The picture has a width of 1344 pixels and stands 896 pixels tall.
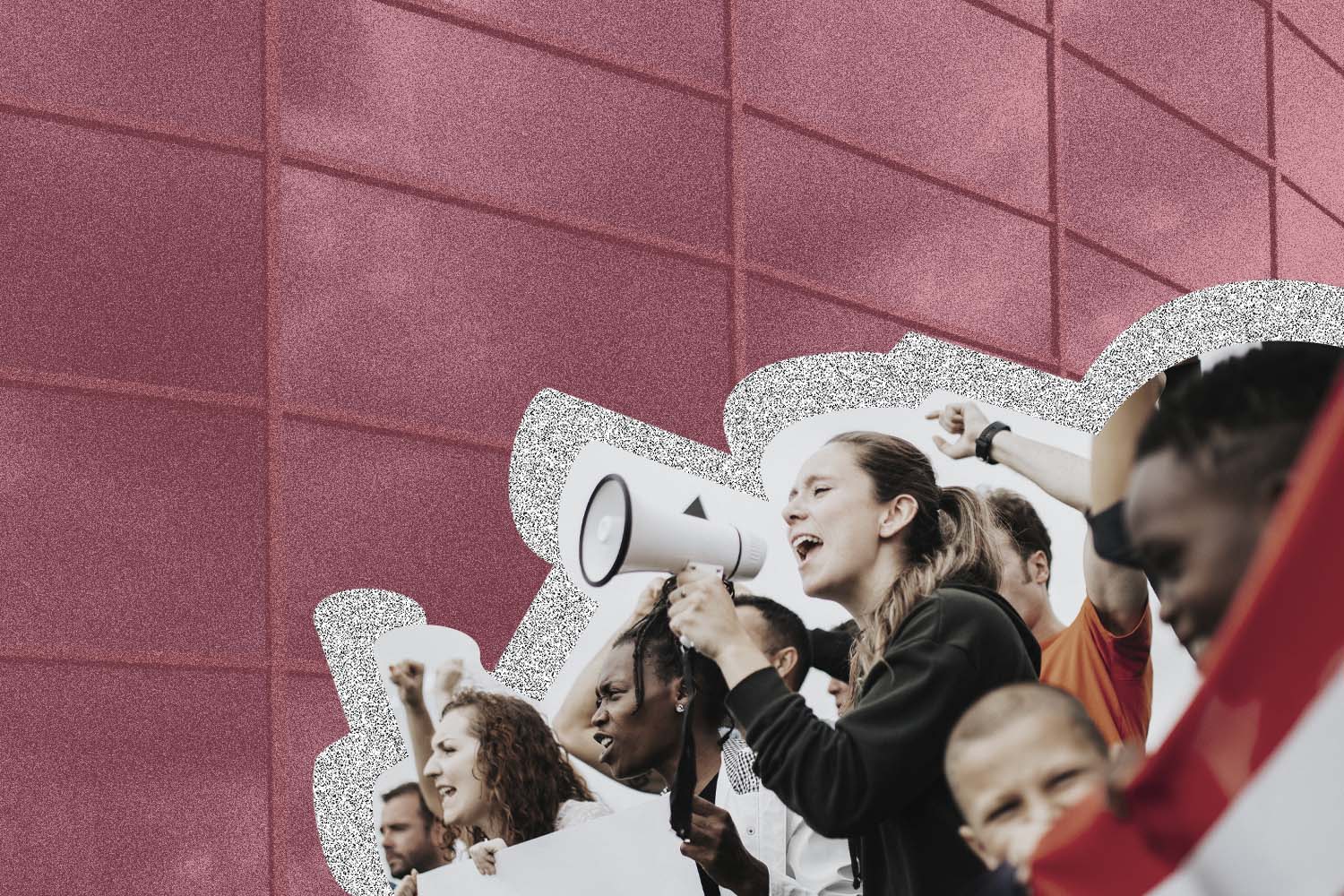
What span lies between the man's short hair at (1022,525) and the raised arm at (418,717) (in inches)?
48.8

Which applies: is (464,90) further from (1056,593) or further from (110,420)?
(1056,593)

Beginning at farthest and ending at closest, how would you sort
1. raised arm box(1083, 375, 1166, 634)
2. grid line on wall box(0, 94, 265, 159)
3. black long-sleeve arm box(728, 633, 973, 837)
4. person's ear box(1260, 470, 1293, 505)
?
grid line on wall box(0, 94, 265, 159) < black long-sleeve arm box(728, 633, 973, 837) < raised arm box(1083, 375, 1166, 634) < person's ear box(1260, 470, 1293, 505)

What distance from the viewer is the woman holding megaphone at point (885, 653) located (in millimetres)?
2379

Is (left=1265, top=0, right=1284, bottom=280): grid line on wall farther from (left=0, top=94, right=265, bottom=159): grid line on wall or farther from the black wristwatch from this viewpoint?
(left=0, top=94, right=265, bottom=159): grid line on wall

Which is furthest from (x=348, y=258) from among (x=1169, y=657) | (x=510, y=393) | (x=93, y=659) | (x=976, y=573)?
(x=1169, y=657)

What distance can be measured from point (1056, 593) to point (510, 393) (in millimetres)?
1768

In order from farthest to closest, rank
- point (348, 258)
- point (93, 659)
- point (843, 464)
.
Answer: point (348, 258)
point (93, 659)
point (843, 464)

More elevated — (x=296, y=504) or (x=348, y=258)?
(x=348, y=258)

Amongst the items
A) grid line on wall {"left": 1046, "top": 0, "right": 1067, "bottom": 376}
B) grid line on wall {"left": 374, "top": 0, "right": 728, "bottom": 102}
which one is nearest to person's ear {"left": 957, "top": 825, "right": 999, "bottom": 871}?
grid line on wall {"left": 374, "top": 0, "right": 728, "bottom": 102}

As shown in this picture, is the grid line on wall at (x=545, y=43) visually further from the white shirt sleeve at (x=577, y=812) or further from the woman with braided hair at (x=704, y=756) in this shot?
the white shirt sleeve at (x=577, y=812)

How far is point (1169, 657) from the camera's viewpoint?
8.23 feet

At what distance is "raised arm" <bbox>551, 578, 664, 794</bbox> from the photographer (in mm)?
3035

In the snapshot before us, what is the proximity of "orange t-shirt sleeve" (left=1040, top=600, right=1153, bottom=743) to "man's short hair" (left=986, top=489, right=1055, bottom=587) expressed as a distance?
0.13m

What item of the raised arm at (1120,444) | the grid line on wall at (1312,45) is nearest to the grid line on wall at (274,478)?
the raised arm at (1120,444)
